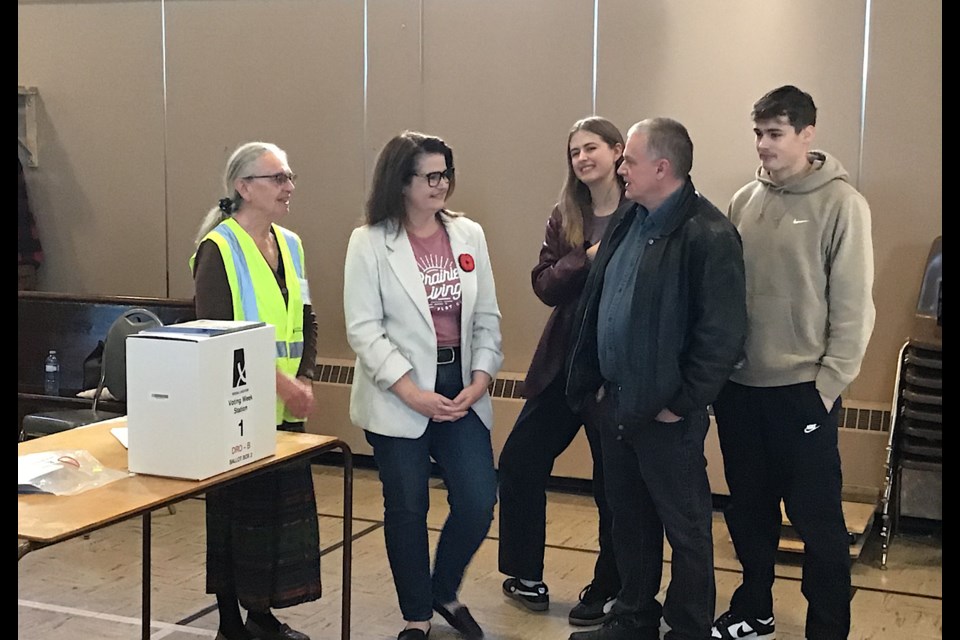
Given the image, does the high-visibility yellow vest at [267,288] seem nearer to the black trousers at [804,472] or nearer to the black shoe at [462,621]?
the black shoe at [462,621]

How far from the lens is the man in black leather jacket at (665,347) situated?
2.95m

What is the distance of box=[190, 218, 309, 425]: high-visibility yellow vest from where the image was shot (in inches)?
121

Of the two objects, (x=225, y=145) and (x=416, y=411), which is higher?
(x=225, y=145)

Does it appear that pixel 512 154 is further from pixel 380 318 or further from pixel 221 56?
pixel 380 318

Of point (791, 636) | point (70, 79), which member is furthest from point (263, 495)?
point (70, 79)

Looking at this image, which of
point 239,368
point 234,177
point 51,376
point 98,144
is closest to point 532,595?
point 239,368

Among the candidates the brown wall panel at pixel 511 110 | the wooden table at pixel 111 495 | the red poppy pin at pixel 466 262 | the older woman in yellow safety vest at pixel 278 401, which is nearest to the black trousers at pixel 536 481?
the red poppy pin at pixel 466 262

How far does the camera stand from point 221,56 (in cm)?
562

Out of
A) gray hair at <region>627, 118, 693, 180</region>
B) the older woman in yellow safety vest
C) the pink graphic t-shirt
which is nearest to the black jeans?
the pink graphic t-shirt

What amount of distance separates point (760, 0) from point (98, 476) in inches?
139

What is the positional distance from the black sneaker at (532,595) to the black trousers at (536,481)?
6 cm

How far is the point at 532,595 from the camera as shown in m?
3.65

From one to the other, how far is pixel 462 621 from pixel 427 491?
445 mm

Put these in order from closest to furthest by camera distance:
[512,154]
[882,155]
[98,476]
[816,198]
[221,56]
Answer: [98,476], [816,198], [882,155], [512,154], [221,56]
